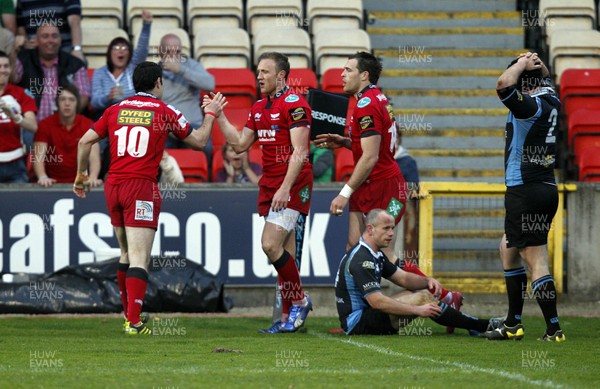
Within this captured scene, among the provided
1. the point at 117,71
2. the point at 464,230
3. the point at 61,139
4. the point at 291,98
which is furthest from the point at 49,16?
the point at 291,98

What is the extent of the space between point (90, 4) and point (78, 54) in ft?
6.87

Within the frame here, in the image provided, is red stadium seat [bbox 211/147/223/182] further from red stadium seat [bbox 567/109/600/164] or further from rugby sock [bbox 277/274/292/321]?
red stadium seat [bbox 567/109/600/164]

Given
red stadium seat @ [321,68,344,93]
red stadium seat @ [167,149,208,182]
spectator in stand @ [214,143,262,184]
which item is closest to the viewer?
spectator in stand @ [214,143,262,184]

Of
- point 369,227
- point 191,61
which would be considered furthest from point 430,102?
point 369,227

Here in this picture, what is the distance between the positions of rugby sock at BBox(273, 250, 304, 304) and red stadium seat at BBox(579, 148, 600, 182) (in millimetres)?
5474

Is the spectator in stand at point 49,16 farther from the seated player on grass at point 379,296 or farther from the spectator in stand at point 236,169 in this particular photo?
the seated player on grass at point 379,296

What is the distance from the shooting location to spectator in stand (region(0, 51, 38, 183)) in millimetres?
13680

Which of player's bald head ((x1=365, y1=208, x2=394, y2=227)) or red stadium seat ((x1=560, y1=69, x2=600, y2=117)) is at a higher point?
red stadium seat ((x1=560, y1=69, x2=600, y2=117))

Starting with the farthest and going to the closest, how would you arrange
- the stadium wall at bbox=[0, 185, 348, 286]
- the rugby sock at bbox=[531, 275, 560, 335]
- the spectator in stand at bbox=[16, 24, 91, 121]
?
the spectator in stand at bbox=[16, 24, 91, 121]
the stadium wall at bbox=[0, 185, 348, 286]
the rugby sock at bbox=[531, 275, 560, 335]

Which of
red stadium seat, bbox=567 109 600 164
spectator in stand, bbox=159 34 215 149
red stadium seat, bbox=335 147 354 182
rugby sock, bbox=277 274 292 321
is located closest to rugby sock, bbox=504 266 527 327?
rugby sock, bbox=277 274 292 321

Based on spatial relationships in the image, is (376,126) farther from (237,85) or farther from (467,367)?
(237,85)

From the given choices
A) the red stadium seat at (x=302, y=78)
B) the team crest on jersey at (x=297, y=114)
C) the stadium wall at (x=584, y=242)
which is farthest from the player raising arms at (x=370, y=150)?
the red stadium seat at (x=302, y=78)

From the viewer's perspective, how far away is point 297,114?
10.4 metres

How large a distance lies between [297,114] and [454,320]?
2.24m
